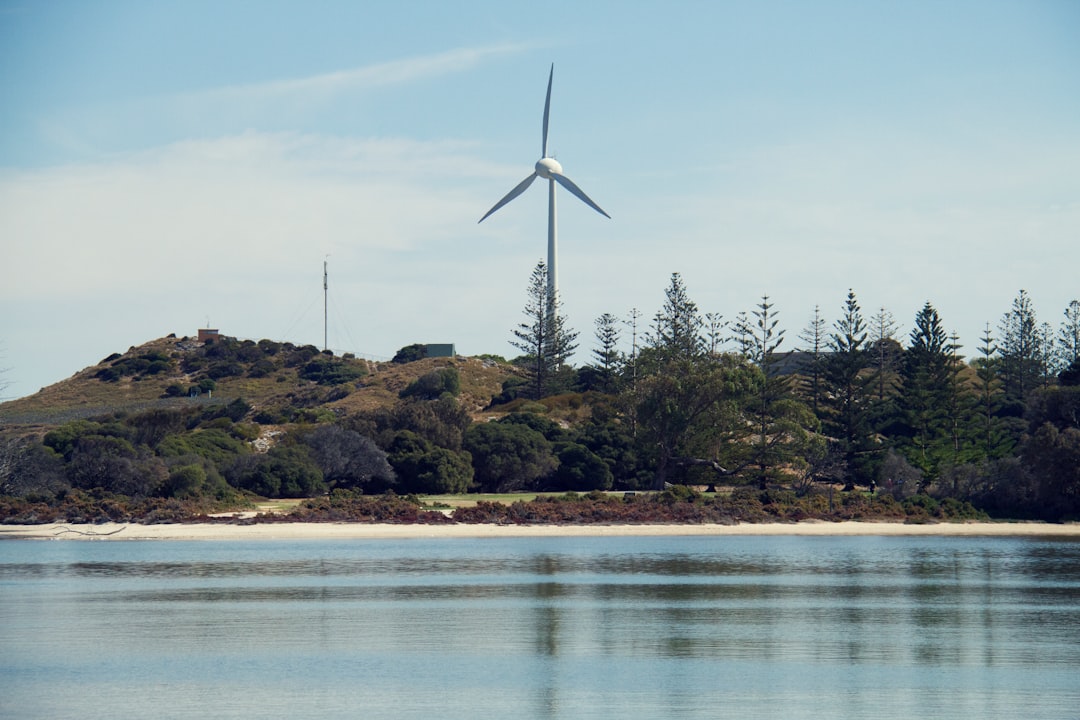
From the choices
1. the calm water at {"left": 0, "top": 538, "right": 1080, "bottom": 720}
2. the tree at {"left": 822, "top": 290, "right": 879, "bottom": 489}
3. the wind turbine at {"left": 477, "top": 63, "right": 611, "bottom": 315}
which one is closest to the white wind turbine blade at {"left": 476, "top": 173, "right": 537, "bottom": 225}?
the wind turbine at {"left": 477, "top": 63, "right": 611, "bottom": 315}

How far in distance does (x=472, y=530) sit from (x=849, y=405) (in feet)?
100

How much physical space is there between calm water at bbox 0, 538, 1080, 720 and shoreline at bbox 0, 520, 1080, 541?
357 centimetres

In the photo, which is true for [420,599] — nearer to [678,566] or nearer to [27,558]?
[678,566]

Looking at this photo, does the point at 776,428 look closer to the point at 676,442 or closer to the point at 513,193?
the point at 676,442

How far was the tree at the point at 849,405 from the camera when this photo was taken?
65.4 meters

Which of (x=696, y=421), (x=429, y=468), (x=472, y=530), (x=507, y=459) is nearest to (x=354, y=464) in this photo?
(x=429, y=468)

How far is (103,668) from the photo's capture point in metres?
21.0

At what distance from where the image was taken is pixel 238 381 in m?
112

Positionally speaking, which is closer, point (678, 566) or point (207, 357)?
point (678, 566)

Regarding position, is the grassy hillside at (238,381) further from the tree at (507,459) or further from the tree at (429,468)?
the tree at (429,468)

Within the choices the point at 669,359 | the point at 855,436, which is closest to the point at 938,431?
the point at 855,436

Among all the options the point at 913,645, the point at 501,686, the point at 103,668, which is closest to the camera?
the point at 501,686

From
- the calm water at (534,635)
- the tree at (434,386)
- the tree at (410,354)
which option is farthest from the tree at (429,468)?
the tree at (410,354)

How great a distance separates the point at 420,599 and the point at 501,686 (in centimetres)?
991
